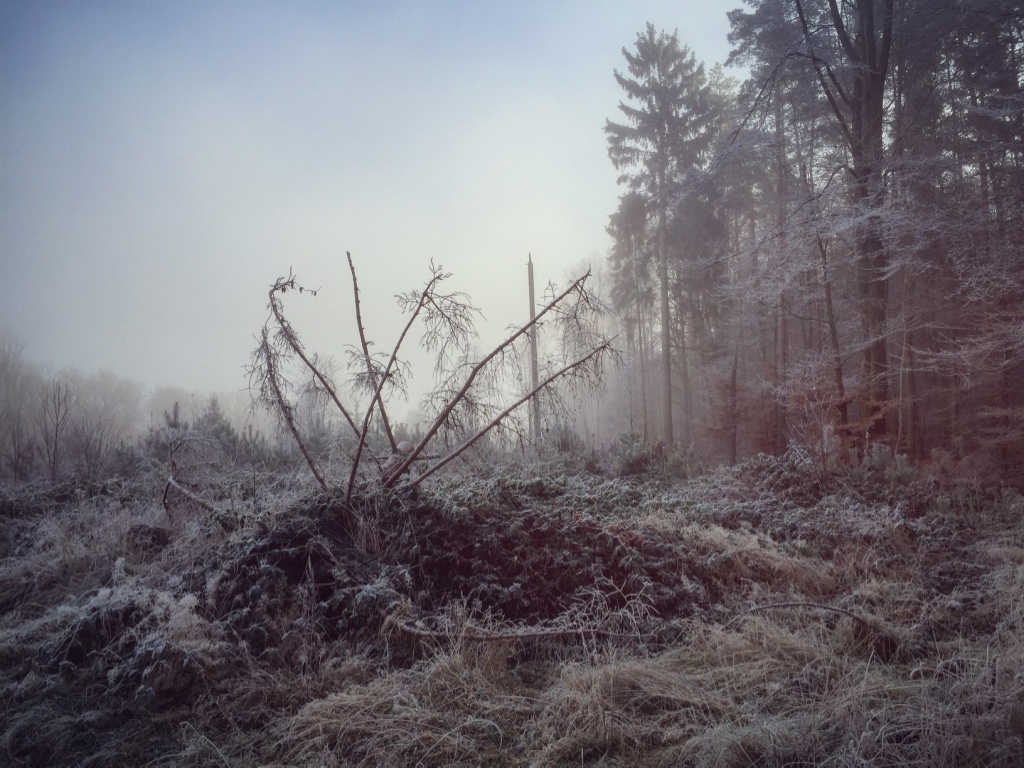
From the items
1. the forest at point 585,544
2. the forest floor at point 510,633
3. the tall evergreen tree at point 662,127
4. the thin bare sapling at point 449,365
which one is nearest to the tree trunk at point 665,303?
the tall evergreen tree at point 662,127

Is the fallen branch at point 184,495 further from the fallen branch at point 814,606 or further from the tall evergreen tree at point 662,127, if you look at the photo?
the tall evergreen tree at point 662,127

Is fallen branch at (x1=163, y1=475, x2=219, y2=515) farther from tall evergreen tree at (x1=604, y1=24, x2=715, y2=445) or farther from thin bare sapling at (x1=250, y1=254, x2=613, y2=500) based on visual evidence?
tall evergreen tree at (x1=604, y1=24, x2=715, y2=445)

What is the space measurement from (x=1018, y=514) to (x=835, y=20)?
8.99 meters

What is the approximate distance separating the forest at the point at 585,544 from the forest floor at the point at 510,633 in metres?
0.02

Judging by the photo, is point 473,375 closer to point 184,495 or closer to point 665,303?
point 184,495

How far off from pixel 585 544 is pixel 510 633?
1.51m

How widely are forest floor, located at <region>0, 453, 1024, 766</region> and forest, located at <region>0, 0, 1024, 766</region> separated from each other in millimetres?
24

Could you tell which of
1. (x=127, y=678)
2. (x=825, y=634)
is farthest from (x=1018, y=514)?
(x=127, y=678)

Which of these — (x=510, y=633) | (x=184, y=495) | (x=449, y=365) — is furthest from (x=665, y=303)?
(x=510, y=633)

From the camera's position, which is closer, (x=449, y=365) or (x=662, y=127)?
(x=449, y=365)

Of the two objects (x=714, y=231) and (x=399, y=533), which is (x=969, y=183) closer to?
(x=714, y=231)

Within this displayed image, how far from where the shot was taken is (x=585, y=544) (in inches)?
205

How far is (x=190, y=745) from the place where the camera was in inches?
116

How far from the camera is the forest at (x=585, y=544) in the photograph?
297 cm
